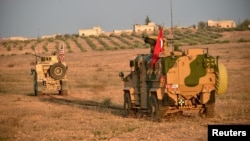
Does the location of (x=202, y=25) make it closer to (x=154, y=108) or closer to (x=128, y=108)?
(x=128, y=108)

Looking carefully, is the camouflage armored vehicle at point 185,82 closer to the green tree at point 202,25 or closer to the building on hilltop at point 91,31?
the green tree at point 202,25

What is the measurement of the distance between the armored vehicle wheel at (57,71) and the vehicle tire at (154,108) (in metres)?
16.4

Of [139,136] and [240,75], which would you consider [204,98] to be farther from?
[240,75]

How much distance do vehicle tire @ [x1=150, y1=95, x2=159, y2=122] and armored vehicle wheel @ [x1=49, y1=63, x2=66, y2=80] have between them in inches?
646

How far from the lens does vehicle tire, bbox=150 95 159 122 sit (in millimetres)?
18231

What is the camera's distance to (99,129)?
1642 centimetres

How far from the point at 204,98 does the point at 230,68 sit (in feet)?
89.8

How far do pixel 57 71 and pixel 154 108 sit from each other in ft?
55.4

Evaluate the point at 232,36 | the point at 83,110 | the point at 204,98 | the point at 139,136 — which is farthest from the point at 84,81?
the point at 232,36

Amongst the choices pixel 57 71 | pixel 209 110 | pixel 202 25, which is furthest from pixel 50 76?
pixel 202 25

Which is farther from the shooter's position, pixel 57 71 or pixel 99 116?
pixel 57 71

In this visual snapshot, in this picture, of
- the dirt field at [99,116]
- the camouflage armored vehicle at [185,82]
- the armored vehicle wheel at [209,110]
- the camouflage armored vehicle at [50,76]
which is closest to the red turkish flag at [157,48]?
the camouflage armored vehicle at [185,82]

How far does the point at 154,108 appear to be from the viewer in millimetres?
18578

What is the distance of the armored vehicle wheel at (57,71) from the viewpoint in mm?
34594
